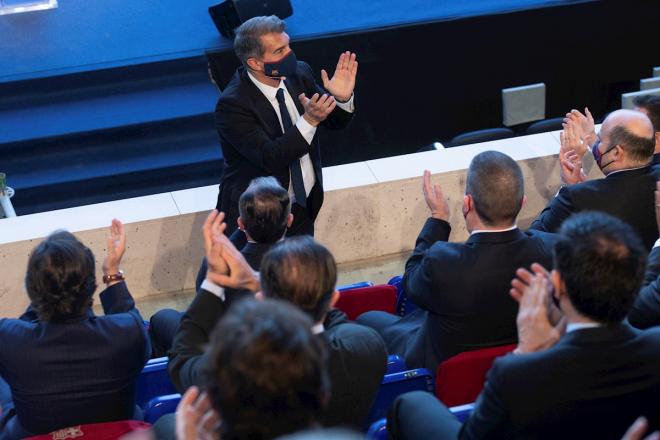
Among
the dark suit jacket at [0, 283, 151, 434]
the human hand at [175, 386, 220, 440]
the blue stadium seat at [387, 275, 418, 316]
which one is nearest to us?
the human hand at [175, 386, 220, 440]

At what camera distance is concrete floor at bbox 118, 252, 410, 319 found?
4.50 m

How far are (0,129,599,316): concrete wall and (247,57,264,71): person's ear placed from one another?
845 mm

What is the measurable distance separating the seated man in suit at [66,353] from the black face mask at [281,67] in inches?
57.9

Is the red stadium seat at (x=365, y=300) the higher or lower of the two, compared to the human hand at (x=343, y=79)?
lower

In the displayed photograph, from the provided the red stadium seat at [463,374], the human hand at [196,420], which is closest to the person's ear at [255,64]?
the red stadium seat at [463,374]

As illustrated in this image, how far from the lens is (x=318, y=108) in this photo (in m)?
3.72

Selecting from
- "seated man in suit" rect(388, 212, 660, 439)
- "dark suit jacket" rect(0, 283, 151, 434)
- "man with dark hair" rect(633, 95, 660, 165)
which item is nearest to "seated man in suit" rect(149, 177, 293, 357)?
"dark suit jacket" rect(0, 283, 151, 434)

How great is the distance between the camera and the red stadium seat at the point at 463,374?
2.60m

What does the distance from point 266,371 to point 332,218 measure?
303 centimetres

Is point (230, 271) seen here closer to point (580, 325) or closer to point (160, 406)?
point (160, 406)

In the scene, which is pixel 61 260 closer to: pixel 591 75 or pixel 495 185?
pixel 495 185

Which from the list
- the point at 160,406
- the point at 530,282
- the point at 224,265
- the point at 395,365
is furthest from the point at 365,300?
the point at 530,282

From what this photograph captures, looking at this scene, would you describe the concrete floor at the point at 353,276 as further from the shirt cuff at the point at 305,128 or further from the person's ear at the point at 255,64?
the person's ear at the point at 255,64

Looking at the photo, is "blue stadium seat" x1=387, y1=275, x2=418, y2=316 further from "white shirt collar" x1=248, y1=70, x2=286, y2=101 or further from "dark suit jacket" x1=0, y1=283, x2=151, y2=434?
"dark suit jacket" x1=0, y1=283, x2=151, y2=434
